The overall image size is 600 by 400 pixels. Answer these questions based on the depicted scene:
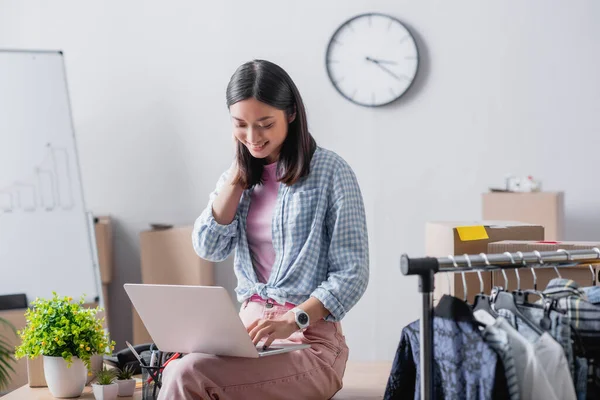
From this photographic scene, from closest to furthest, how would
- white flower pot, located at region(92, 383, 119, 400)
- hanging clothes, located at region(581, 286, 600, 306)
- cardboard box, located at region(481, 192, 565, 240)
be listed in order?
1. hanging clothes, located at region(581, 286, 600, 306)
2. white flower pot, located at region(92, 383, 119, 400)
3. cardboard box, located at region(481, 192, 565, 240)

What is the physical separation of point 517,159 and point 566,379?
8.33ft

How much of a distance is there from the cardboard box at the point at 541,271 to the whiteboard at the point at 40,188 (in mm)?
2101

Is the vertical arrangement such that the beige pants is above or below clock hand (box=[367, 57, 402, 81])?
below

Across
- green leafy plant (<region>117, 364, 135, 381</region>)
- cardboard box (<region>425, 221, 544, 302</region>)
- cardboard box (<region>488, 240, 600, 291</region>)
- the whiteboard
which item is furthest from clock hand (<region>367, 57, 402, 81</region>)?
green leafy plant (<region>117, 364, 135, 381</region>)

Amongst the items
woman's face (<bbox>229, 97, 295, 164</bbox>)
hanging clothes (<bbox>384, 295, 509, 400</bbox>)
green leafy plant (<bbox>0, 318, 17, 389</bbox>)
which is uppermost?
woman's face (<bbox>229, 97, 295, 164</bbox>)

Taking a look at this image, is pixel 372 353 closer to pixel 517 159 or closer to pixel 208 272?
pixel 208 272

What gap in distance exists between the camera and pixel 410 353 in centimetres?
151

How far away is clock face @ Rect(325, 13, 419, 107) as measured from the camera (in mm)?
3779

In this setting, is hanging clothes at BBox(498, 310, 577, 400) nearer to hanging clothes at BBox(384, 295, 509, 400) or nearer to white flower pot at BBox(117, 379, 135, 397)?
hanging clothes at BBox(384, 295, 509, 400)

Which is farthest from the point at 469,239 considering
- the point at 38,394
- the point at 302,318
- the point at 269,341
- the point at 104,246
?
the point at 104,246

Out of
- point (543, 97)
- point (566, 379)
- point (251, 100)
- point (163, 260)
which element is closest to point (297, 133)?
point (251, 100)

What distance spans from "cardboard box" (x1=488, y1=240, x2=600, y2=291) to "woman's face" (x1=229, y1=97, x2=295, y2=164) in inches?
25.2

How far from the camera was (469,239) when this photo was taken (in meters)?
2.10

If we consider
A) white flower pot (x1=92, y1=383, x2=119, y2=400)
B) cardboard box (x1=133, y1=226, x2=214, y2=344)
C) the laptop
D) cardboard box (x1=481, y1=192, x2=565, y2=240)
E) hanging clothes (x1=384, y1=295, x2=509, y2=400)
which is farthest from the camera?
cardboard box (x1=133, y1=226, x2=214, y2=344)
